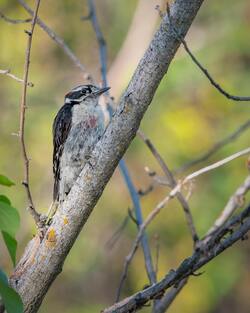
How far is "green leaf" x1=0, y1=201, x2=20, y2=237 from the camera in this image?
2525mm

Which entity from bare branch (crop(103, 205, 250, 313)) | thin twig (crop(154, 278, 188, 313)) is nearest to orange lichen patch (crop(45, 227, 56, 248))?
bare branch (crop(103, 205, 250, 313))

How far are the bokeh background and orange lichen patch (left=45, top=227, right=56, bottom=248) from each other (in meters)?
3.98

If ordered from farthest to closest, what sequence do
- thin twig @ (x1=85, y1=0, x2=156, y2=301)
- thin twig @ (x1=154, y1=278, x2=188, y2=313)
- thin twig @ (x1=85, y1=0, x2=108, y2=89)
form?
thin twig @ (x1=85, y1=0, x2=108, y2=89), thin twig @ (x1=85, y1=0, x2=156, y2=301), thin twig @ (x1=154, y1=278, x2=188, y2=313)

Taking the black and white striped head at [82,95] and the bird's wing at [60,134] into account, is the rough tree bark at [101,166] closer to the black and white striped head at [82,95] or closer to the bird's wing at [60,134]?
the bird's wing at [60,134]

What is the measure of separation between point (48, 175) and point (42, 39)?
6.86 feet

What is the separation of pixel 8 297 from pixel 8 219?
0.83 ft

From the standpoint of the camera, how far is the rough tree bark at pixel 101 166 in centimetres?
320

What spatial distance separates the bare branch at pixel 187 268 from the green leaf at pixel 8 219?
0.79 metres

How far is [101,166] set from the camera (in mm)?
3350

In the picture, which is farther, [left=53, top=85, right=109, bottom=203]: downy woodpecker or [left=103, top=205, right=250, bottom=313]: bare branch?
[left=53, top=85, right=109, bottom=203]: downy woodpecker

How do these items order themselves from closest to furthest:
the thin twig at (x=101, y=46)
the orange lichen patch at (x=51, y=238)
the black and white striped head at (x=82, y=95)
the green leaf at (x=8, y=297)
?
the green leaf at (x=8, y=297) < the orange lichen patch at (x=51, y=238) < the thin twig at (x=101, y=46) < the black and white striped head at (x=82, y=95)

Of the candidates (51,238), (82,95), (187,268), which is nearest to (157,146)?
(82,95)

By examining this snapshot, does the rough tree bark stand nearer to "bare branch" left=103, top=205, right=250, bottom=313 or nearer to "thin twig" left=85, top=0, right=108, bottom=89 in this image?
"bare branch" left=103, top=205, right=250, bottom=313

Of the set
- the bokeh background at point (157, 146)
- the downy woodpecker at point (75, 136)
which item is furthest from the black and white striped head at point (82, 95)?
the bokeh background at point (157, 146)
